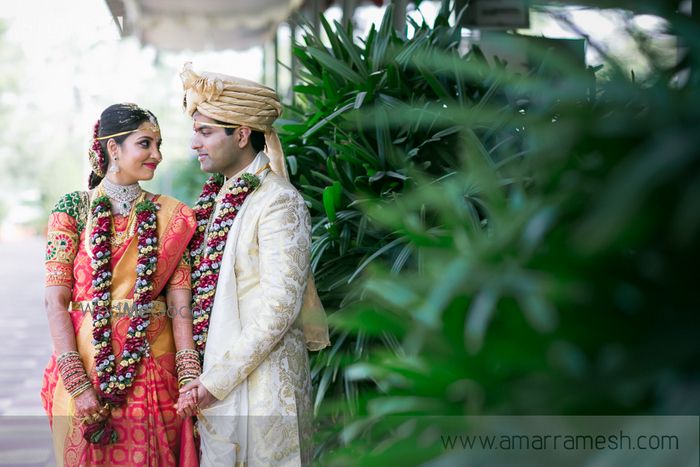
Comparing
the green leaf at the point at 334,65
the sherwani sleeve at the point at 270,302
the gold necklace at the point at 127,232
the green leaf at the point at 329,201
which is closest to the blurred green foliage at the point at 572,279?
the sherwani sleeve at the point at 270,302

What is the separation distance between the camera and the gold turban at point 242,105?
8.34 feet

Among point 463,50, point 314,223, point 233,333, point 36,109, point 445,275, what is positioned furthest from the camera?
point 36,109

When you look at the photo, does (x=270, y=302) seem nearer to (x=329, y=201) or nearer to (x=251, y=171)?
(x=251, y=171)

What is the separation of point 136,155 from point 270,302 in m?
0.59

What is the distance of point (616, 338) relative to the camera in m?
0.80

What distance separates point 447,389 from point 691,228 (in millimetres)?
330

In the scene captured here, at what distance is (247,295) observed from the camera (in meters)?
2.49

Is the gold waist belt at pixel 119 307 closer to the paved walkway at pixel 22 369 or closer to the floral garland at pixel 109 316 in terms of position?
the floral garland at pixel 109 316

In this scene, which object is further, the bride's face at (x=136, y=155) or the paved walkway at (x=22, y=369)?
the paved walkway at (x=22, y=369)

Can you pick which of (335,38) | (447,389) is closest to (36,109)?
(335,38)

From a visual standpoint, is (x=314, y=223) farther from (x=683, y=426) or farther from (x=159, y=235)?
(x=683, y=426)

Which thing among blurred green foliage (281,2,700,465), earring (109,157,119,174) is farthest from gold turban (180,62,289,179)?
blurred green foliage (281,2,700,465)

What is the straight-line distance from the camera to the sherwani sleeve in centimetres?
240

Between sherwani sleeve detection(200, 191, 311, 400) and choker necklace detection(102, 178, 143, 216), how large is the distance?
0.40m
